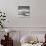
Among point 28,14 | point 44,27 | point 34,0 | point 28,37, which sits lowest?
point 28,37

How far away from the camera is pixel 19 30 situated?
9.66 ft

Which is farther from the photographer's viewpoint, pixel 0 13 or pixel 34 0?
pixel 34 0

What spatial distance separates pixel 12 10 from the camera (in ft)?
9.53

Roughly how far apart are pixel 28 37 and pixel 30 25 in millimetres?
293

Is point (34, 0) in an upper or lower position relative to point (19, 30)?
upper

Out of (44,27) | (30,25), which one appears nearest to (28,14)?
(30,25)

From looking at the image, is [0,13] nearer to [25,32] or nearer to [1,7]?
[1,7]

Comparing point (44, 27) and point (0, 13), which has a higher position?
point (0, 13)

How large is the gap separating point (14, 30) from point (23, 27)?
0.20 meters

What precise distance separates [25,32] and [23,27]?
0.12m

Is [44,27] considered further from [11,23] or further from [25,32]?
[11,23]

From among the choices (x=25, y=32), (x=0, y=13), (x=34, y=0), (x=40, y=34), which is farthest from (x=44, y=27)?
(x=0, y=13)

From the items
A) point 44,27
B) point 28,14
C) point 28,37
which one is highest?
point 28,14

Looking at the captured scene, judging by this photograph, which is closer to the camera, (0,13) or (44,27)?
(0,13)
